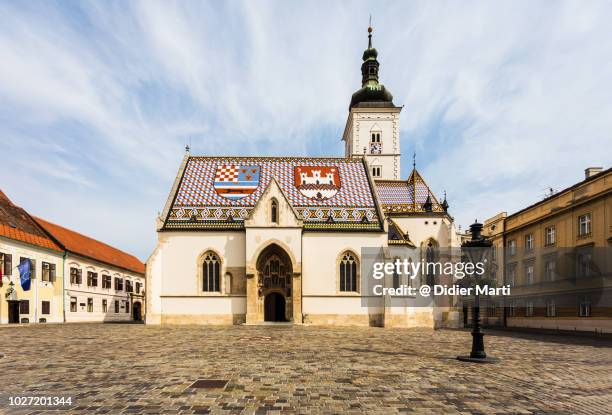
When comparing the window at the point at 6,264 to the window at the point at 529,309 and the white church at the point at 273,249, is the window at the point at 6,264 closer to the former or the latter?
the white church at the point at 273,249

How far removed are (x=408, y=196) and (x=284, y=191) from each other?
38.3 ft

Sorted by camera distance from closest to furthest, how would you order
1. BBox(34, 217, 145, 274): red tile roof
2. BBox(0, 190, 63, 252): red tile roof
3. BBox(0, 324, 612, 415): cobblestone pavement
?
1. BBox(0, 324, 612, 415): cobblestone pavement
2. BBox(0, 190, 63, 252): red tile roof
3. BBox(34, 217, 145, 274): red tile roof

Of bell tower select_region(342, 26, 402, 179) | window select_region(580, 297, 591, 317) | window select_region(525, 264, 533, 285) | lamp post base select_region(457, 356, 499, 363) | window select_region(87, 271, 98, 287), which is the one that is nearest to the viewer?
lamp post base select_region(457, 356, 499, 363)

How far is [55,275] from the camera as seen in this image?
35.2m

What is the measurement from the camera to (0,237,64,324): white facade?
29719mm

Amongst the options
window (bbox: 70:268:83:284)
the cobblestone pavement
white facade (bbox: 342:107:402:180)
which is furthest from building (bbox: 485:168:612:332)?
window (bbox: 70:268:83:284)

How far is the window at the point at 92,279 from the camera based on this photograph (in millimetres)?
40281

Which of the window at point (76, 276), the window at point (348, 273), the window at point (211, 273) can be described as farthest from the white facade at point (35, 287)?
the window at point (348, 273)

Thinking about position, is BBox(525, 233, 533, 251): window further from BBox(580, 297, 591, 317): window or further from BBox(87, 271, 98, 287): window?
BBox(87, 271, 98, 287): window

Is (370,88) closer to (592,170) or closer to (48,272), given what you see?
(592,170)

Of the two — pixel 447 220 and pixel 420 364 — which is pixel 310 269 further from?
pixel 420 364

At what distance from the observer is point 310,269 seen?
30.0m

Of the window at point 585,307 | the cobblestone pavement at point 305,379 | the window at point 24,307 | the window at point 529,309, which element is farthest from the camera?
the window at point 529,309

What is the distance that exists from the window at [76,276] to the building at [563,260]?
41730 millimetres
